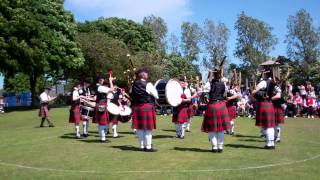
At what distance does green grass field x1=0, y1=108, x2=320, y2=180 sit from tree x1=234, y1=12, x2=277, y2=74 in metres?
45.8

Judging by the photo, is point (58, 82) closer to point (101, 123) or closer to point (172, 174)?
point (101, 123)

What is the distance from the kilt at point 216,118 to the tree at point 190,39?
5670 centimetres

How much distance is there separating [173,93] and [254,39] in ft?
156

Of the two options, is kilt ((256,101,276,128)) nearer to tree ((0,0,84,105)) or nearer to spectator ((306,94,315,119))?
spectator ((306,94,315,119))

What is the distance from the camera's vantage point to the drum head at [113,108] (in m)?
14.5

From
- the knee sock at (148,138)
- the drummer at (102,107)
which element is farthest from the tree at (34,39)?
the knee sock at (148,138)

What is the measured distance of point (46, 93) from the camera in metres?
21.8

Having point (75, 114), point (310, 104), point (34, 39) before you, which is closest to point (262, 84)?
point (75, 114)

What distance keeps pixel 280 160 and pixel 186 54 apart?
195ft

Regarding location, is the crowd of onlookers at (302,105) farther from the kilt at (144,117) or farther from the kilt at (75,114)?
the kilt at (144,117)

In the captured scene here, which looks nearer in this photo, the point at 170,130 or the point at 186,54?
the point at 170,130

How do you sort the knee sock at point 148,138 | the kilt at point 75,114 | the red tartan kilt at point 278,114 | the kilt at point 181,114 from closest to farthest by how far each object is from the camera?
the knee sock at point 148,138
the red tartan kilt at point 278,114
the kilt at point 181,114
the kilt at point 75,114

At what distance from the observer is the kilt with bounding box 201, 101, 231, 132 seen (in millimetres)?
11289

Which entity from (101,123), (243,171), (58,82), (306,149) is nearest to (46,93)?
(101,123)
